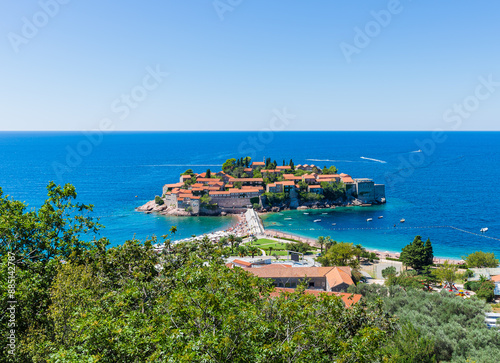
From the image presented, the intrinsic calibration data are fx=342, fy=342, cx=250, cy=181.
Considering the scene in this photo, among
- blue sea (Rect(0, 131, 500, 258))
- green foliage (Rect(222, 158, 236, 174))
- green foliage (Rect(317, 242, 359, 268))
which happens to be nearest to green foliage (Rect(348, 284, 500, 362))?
green foliage (Rect(317, 242, 359, 268))

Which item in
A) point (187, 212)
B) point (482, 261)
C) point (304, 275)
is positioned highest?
point (304, 275)

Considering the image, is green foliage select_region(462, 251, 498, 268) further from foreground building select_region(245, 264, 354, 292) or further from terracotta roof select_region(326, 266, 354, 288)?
foreground building select_region(245, 264, 354, 292)

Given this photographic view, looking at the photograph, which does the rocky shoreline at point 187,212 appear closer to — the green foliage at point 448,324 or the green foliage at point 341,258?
the green foliage at point 341,258

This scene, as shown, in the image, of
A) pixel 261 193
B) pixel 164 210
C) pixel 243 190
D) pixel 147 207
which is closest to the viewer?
pixel 164 210

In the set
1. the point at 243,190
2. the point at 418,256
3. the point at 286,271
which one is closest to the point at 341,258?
the point at 418,256

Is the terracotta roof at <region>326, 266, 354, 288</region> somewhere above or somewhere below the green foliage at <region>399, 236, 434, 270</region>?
above

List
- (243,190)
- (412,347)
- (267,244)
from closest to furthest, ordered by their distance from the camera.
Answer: (412,347) < (267,244) < (243,190)

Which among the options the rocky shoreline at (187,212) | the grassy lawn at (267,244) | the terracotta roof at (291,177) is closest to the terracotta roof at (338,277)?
the grassy lawn at (267,244)

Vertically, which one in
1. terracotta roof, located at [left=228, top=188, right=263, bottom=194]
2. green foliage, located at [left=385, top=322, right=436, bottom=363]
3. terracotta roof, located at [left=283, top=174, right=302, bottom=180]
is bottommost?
terracotta roof, located at [left=228, top=188, right=263, bottom=194]

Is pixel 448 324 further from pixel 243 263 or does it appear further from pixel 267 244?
pixel 267 244

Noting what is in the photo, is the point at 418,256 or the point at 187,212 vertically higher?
the point at 418,256
